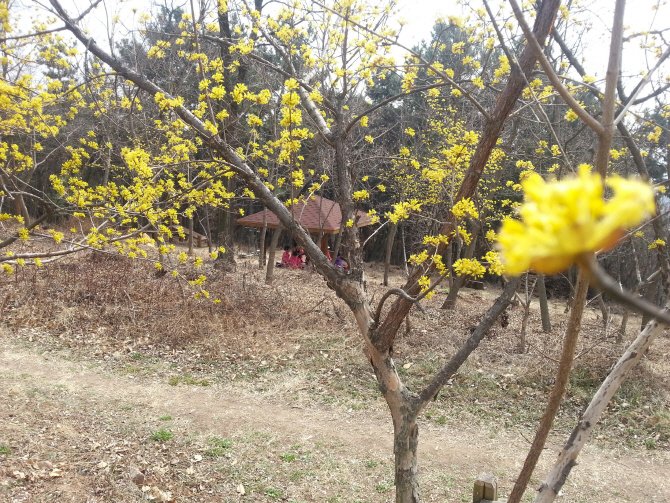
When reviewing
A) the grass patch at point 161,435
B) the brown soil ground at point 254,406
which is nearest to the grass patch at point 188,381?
the brown soil ground at point 254,406

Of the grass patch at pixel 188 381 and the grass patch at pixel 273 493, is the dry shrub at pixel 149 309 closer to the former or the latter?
the grass patch at pixel 188 381

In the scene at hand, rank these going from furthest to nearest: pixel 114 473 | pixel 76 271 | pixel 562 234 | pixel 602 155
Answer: pixel 76 271
pixel 114 473
pixel 602 155
pixel 562 234

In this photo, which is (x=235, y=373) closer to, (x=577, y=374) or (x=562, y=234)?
(x=577, y=374)

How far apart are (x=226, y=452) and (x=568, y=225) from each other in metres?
4.95

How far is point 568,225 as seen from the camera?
425 mm

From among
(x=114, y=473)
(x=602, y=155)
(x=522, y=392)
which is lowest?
(x=114, y=473)

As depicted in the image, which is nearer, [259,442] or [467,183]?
[467,183]

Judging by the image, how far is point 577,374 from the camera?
6.69m

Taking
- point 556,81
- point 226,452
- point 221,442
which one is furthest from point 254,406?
point 556,81

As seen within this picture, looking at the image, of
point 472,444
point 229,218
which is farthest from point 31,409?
point 229,218

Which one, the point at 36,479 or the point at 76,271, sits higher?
the point at 76,271

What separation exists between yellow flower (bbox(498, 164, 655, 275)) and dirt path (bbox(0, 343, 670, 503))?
4324 millimetres

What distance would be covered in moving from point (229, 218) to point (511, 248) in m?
13.1

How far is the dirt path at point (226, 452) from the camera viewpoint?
410cm
